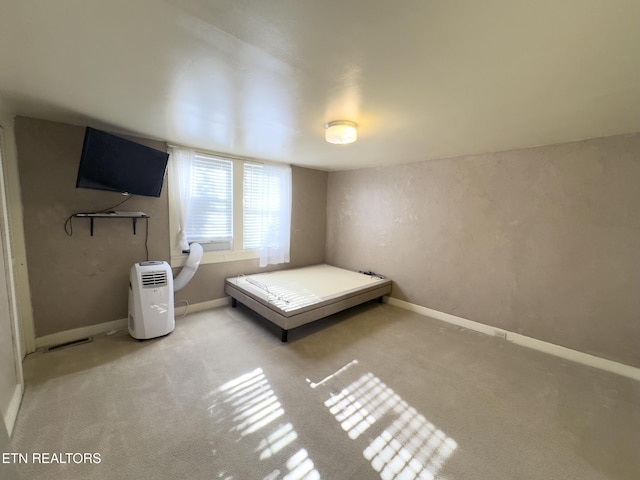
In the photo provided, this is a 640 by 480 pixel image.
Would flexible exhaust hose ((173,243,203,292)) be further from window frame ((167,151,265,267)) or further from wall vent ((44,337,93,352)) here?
wall vent ((44,337,93,352))

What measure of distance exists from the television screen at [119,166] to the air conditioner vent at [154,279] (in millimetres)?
868

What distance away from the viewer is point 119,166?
7.76 ft

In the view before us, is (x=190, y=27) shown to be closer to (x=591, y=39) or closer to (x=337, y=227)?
(x=591, y=39)

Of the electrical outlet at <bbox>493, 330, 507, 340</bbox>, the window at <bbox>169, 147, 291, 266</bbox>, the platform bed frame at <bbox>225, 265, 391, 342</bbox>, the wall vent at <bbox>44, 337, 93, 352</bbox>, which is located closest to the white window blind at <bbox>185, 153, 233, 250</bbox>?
the window at <bbox>169, 147, 291, 266</bbox>

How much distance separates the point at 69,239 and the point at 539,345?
506 cm

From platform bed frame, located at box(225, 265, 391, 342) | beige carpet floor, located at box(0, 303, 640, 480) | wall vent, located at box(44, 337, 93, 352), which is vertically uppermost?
platform bed frame, located at box(225, 265, 391, 342)

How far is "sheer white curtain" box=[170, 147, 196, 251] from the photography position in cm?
304

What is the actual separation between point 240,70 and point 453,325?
3525 millimetres

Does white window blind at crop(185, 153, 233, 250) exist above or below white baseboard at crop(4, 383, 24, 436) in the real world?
above

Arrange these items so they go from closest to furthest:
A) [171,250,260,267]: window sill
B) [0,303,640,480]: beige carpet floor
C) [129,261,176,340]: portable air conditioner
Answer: [0,303,640,480]: beige carpet floor < [129,261,176,340]: portable air conditioner < [171,250,260,267]: window sill

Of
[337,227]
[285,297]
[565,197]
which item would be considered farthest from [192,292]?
[565,197]

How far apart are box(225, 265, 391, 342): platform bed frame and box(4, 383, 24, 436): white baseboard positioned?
1836 millimetres

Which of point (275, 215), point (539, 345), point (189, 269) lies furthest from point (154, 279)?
point (539, 345)

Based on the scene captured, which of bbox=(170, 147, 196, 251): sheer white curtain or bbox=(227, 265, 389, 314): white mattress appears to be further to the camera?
A: bbox=(170, 147, 196, 251): sheer white curtain
